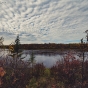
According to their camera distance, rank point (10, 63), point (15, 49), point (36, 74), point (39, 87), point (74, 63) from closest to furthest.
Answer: point (39, 87) < point (74, 63) < point (36, 74) < point (10, 63) < point (15, 49)

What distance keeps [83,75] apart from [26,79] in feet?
14.8

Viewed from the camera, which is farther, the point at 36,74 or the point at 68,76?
the point at 36,74

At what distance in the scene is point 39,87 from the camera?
1139 cm

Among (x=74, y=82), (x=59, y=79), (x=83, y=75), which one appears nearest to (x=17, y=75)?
(x=59, y=79)

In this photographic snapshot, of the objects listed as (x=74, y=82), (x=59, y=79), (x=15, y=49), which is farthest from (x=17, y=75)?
(x=15, y=49)

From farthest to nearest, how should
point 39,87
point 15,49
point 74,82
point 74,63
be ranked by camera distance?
point 15,49, point 74,63, point 74,82, point 39,87

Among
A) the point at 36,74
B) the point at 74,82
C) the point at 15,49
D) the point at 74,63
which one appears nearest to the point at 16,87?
the point at 36,74

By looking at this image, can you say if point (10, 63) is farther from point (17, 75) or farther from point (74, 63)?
point (74, 63)

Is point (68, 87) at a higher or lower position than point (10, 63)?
lower

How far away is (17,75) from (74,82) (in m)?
4.44

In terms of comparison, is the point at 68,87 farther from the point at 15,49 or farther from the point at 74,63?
the point at 15,49

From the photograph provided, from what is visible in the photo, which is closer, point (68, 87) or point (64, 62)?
point (68, 87)

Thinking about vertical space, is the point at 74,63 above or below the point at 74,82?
above

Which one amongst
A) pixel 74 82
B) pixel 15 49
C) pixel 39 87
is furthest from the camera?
pixel 15 49
